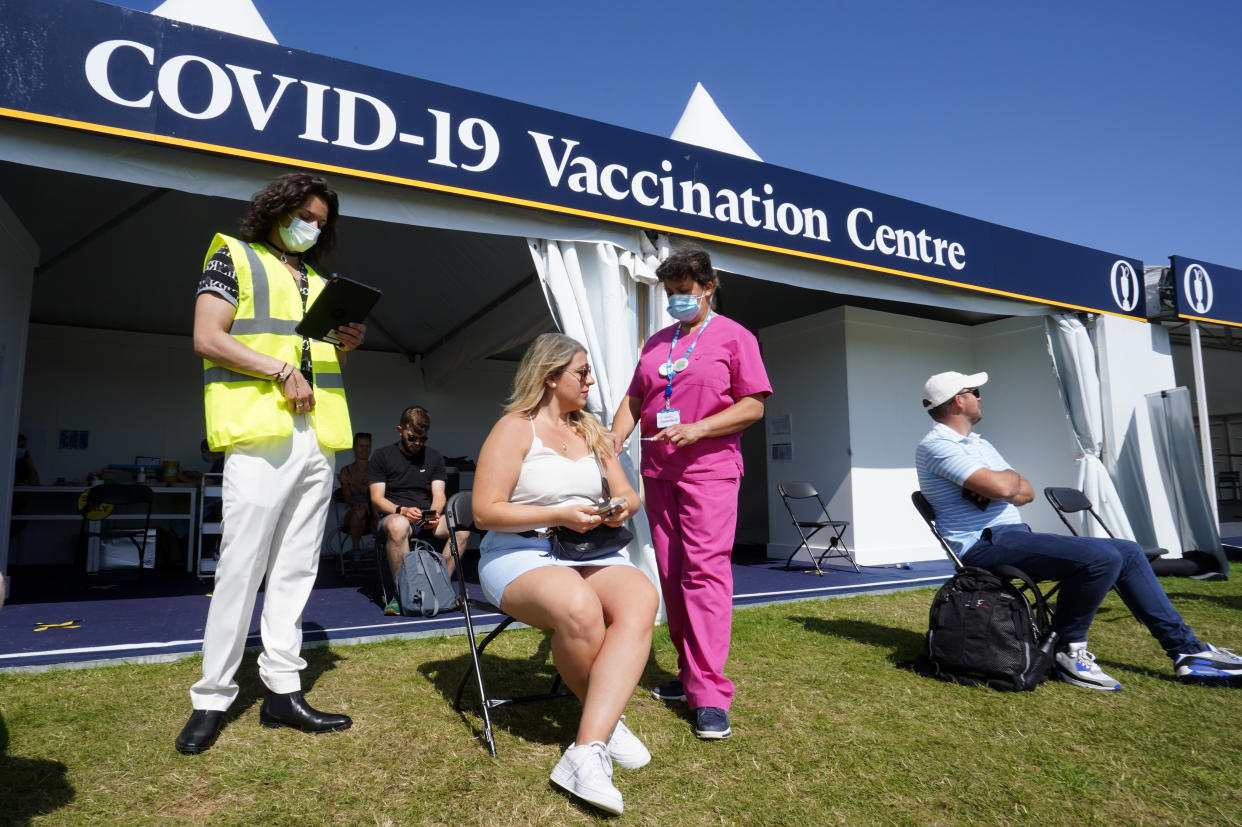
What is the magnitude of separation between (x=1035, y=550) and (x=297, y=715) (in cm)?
285

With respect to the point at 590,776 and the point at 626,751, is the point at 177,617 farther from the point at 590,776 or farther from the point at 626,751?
the point at 590,776

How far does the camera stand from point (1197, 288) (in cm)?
736

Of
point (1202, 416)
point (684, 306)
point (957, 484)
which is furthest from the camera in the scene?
point (1202, 416)

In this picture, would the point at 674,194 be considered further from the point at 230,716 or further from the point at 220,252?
the point at 230,716

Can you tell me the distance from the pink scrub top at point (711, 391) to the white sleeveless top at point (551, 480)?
1.44 ft

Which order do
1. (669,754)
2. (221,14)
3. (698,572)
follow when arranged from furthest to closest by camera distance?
(221,14), (698,572), (669,754)

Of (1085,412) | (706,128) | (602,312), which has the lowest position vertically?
(1085,412)

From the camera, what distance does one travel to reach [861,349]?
7.21 meters

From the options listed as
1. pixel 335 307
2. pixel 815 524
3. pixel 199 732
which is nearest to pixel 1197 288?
pixel 815 524

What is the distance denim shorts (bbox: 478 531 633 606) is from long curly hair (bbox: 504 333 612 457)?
0.38 meters

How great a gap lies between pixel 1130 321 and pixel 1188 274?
83 cm

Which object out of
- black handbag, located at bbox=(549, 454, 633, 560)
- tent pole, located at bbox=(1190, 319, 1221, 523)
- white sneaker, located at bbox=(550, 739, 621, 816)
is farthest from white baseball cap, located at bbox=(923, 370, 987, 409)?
tent pole, located at bbox=(1190, 319, 1221, 523)

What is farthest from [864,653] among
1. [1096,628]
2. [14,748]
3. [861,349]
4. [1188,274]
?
[1188,274]

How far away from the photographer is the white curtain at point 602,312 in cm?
419
